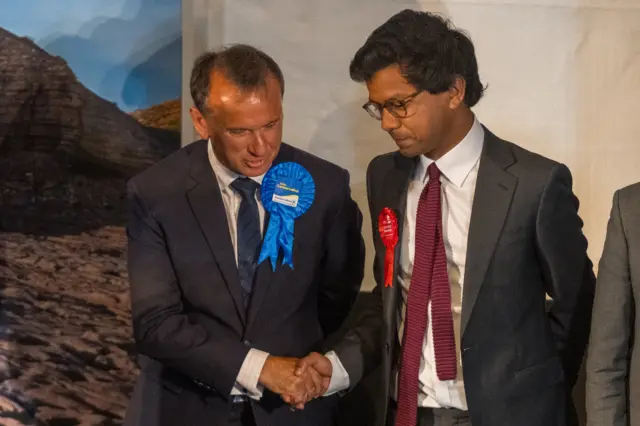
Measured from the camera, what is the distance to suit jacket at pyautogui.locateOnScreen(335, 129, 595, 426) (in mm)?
1489

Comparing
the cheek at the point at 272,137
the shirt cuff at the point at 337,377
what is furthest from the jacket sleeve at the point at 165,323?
the cheek at the point at 272,137

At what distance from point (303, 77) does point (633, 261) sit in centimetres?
129

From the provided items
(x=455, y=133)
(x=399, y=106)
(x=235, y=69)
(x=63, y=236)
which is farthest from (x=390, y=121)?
(x=63, y=236)

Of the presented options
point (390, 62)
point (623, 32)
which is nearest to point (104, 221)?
point (390, 62)

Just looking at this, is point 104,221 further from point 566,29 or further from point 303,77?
point 566,29

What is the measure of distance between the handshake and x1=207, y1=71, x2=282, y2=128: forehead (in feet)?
1.82

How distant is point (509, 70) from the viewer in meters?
2.25

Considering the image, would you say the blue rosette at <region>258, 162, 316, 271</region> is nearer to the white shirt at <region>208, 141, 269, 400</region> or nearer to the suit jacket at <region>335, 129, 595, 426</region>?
the white shirt at <region>208, 141, 269, 400</region>

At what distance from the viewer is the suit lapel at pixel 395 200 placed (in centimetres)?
163

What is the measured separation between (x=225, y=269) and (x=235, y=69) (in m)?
0.47

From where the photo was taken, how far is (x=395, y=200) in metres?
1.67

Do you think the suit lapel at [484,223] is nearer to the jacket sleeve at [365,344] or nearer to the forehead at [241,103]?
the jacket sleeve at [365,344]

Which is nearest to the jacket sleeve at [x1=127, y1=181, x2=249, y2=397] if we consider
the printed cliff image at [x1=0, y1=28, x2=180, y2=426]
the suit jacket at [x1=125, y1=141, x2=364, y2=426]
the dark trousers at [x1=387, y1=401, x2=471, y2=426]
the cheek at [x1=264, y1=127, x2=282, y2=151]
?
the suit jacket at [x1=125, y1=141, x2=364, y2=426]

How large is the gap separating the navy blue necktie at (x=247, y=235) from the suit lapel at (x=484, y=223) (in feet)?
1.66
